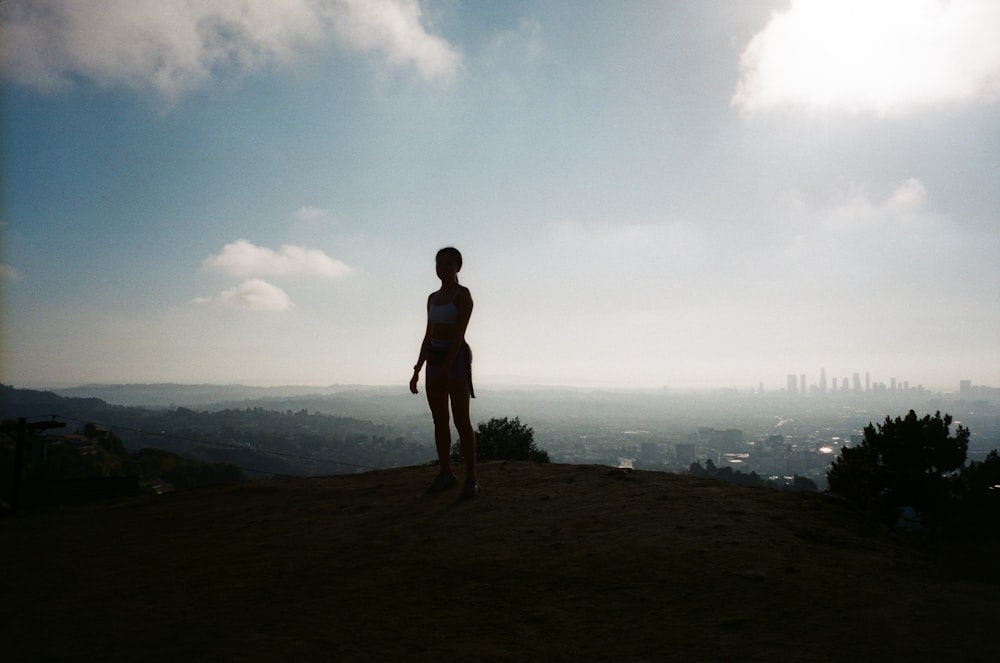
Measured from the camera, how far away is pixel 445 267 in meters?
6.99

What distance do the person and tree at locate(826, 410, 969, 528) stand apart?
431cm

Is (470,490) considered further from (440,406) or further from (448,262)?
(448,262)

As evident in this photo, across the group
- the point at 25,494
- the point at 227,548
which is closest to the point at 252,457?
the point at 25,494

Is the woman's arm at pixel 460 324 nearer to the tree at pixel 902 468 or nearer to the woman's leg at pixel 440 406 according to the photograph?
the woman's leg at pixel 440 406

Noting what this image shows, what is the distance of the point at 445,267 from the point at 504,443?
670 inches

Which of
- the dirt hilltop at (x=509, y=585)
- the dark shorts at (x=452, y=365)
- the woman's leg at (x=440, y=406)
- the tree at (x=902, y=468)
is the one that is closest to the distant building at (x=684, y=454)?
the tree at (x=902, y=468)

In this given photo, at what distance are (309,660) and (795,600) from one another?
264 cm

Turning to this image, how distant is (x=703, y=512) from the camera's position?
5.05 metres

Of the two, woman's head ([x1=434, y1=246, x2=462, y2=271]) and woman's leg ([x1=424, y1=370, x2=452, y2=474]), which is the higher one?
woman's head ([x1=434, y1=246, x2=462, y2=271])

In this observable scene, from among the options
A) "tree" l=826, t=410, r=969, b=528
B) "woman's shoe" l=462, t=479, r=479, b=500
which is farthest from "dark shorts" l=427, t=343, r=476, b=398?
"tree" l=826, t=410, r=969, b=528

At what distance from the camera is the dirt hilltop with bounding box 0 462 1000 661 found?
2658mm

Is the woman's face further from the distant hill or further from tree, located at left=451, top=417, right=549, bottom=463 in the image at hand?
the distant hill

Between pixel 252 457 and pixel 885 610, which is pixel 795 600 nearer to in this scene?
pixel 885 610

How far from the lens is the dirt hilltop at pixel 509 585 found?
2.66 m
